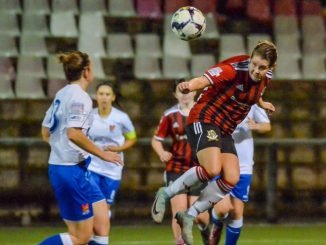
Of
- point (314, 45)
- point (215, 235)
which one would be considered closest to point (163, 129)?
point (215, 235)

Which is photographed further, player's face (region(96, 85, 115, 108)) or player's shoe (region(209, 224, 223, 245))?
player's face (region(96, 85, 115, 108))

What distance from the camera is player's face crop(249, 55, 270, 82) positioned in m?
8.61

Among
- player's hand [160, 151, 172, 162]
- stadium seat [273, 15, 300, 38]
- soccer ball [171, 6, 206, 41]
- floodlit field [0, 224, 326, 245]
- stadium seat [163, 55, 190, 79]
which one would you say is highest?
soccer ball [171, 6, 206, 41]

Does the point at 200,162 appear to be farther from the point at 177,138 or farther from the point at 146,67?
the point at 146,67

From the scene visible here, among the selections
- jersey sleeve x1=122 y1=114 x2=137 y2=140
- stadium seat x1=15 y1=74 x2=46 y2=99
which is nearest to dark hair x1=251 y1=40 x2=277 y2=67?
jersey sleeve x1=122 y1=114 x2=137 y2=140

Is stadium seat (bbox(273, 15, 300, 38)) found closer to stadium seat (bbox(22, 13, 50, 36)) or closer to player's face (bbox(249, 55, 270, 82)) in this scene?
stadium seat (bbox(22, 13, 50, 36))

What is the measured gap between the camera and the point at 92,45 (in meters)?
15.1

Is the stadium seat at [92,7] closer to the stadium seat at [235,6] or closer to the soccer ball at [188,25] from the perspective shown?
the stadium seat at [235,6]

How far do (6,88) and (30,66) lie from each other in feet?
1.91

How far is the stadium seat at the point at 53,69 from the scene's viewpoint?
14562mm

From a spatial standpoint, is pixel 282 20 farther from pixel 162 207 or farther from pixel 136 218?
pixel 162 207

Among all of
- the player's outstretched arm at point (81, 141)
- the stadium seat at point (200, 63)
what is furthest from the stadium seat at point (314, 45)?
the player's outstretched arm at point (81, 141)

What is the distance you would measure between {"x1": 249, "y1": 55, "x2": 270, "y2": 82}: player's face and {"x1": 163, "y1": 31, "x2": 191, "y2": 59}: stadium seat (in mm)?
6526

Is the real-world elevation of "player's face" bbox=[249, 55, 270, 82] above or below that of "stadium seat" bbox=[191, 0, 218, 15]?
below
